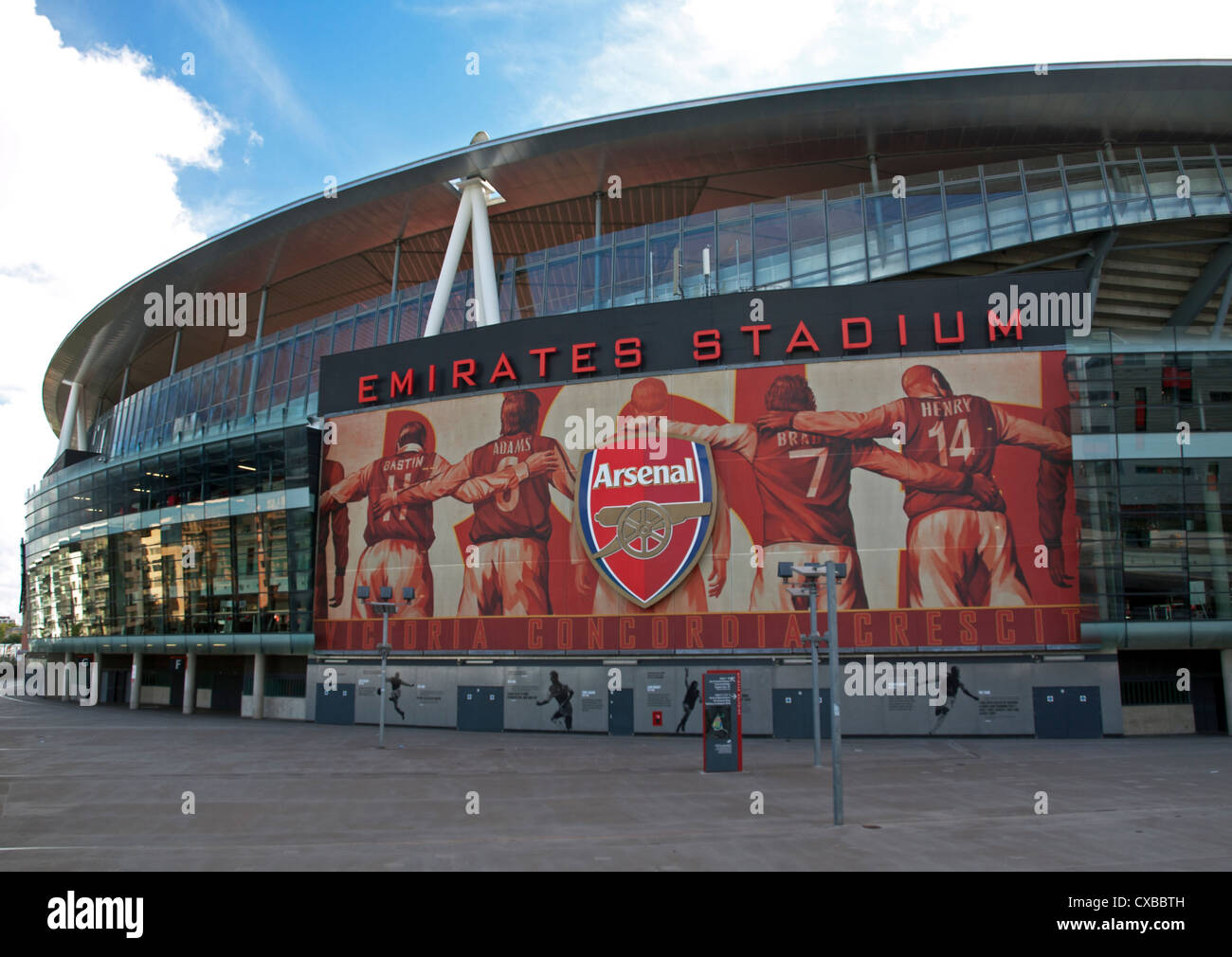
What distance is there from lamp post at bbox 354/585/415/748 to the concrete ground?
5.70 ft

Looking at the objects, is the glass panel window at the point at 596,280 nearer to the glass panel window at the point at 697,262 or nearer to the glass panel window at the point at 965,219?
the glass panel window at the point at 697,262

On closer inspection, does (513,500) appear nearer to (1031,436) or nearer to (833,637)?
(1031,436)

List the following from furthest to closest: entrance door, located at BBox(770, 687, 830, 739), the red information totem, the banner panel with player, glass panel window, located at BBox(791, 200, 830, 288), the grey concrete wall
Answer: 1. glass panel window, located at BBox(791, 200, 830, 288)
2. entrance door, located at BBox(770, 687, 830, 739)
3. the banner panel with player
4. the grey concrete wall
5. the red information totem

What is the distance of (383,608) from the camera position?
1225 inches

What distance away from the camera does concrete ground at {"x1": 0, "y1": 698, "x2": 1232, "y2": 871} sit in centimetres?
1290

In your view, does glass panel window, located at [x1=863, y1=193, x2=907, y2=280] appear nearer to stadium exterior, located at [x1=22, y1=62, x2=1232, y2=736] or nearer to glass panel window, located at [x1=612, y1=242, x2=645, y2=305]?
stadium exterior, located at [x1=22, y1=62, x2=1232, y2=736]

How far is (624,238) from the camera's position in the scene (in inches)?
1624

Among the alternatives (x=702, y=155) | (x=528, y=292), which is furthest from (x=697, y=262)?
(x=528, y=292)

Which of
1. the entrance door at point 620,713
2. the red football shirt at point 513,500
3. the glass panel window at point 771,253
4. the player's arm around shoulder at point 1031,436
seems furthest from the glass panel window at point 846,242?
the entrance door at point 620,713

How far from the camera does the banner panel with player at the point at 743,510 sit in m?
31.3

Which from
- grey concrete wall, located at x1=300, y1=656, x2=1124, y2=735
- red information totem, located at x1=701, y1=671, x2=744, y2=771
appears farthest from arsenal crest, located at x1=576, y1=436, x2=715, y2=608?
red information totem, located at x1=701, y1=671, x2=744, y2=771

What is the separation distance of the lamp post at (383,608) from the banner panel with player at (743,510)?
140 centimetres

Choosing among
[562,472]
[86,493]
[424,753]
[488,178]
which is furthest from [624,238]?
[86,493]
